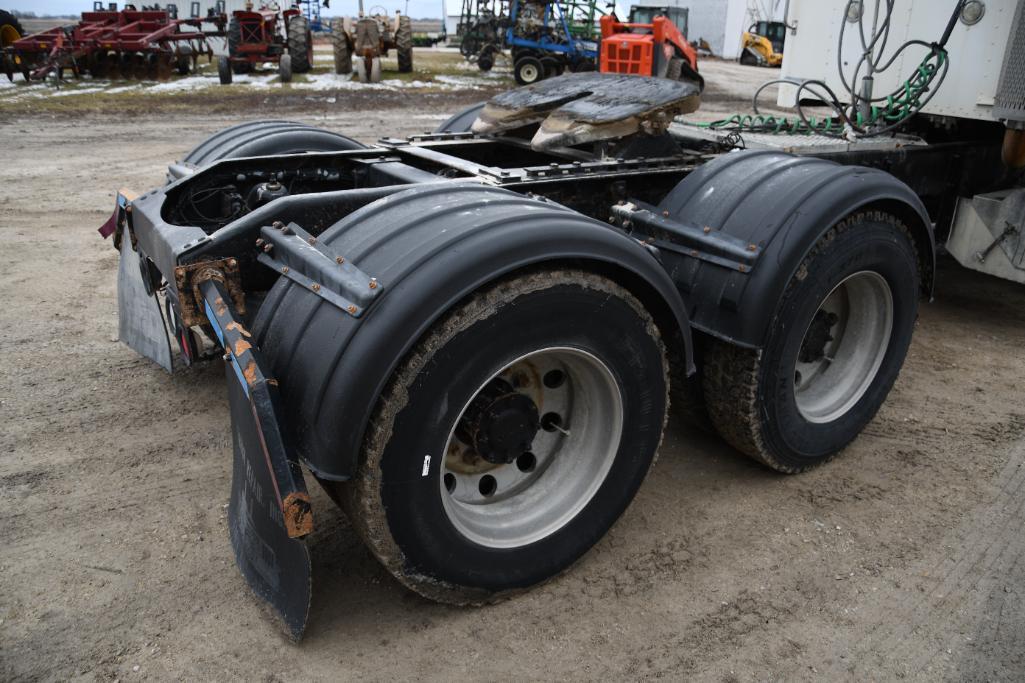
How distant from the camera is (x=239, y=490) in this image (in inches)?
104

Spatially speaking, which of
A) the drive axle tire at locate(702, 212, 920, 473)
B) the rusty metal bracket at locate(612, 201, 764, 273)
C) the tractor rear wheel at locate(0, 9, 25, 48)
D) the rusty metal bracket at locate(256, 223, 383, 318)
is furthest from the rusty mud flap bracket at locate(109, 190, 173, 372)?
the tractor rear wheel at locate(0, 9, 25, 48)

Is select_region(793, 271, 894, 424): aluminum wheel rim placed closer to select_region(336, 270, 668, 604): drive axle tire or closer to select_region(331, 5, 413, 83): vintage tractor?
select_region(336, 270, 668, 604): drive axle tire

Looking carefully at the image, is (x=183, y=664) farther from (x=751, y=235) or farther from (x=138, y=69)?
(x=138, y=69)

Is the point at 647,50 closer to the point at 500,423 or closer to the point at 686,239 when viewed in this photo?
the point at 686,239

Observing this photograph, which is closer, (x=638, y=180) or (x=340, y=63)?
(x=638, y=180)

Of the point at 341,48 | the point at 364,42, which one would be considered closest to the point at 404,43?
the point at 364,42

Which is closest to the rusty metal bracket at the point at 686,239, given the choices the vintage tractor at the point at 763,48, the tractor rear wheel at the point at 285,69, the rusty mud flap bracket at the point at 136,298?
the rusty mud flap bracket at the point at 136,298

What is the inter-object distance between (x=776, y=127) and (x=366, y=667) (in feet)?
13.5

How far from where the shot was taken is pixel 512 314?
2.31m

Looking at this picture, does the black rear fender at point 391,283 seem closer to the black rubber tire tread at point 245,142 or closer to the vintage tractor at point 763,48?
the black rubber tire tread at point 245,142

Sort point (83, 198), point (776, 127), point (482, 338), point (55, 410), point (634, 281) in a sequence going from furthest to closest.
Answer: point (83, 198), point (776, 127), point (55, 410), point (634, 281), point (482, 338)

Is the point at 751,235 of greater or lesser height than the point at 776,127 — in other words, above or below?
below

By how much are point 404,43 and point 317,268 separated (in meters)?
19.7

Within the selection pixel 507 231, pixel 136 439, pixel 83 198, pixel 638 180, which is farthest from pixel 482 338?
pixel 83 198
